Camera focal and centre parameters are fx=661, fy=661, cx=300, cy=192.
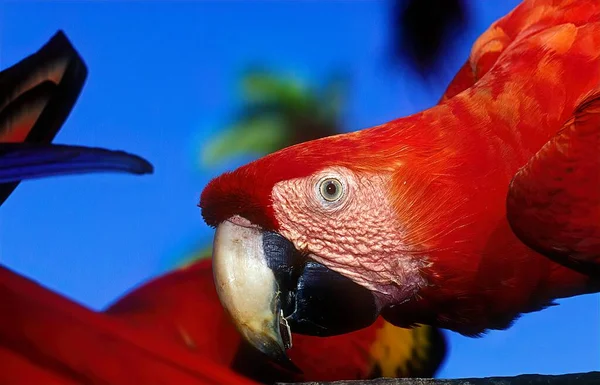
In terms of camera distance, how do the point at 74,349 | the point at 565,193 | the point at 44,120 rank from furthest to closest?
the point at 44,120, the point at 74,349, the point at 565,193

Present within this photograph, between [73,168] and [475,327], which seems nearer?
[475,327]

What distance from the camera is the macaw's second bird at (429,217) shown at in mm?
935

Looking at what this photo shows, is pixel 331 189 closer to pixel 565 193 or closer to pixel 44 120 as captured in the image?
pixel 565 193

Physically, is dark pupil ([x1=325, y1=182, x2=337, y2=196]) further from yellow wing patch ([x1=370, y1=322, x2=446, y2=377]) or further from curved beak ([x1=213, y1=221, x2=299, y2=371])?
yellow wing patch ([x1=370, y1=322, x2=446, y2=377])

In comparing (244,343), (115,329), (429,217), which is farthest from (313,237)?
(115,329)

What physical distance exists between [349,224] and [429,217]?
12cm

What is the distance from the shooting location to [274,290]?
3.06 ft

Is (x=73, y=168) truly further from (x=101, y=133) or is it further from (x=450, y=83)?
(x=450, y=83)

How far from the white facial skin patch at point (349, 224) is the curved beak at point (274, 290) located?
2 cm

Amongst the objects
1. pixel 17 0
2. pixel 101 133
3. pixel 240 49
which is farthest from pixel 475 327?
pixel 17 0

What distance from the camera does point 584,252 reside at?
956 mm

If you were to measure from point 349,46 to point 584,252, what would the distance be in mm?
532

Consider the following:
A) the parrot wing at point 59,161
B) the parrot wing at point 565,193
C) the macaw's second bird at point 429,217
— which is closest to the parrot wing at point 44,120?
the parrot wing at point 59,161

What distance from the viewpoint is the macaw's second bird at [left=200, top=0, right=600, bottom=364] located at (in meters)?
0.94
